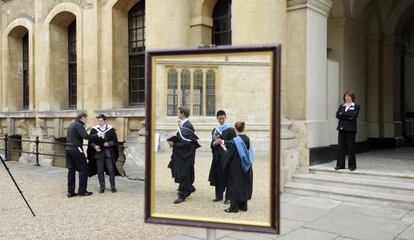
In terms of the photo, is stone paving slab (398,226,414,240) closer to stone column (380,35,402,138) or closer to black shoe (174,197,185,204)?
black shoe (174,197,185,204)

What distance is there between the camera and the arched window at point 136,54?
581 inches

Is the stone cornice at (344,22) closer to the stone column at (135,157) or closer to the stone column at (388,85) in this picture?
the stone column at (388,85)

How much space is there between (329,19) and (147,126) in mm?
9242

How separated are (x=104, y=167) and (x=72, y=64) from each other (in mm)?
8309

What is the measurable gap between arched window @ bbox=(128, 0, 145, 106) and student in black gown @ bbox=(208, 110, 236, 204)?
11172 millimetres

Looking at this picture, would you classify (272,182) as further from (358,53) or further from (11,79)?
(11,79)

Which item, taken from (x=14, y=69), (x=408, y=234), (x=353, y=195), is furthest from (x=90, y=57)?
(x=408, y=234)

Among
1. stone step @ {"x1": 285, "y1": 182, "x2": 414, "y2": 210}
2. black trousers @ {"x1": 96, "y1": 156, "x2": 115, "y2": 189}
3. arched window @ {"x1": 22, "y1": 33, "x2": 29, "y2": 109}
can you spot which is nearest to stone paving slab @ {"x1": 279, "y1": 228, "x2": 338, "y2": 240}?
stone step @ {"x1": 285, "y1": 182, "x2": 414, "y2": 210}

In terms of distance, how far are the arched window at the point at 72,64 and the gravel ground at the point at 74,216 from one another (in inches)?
264

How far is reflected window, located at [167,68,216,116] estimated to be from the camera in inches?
146

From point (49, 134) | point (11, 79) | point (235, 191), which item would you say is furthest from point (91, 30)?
point (235, 191)

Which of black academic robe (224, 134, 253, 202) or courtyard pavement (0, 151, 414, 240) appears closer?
black academic robe (224, 134, 253, 202)

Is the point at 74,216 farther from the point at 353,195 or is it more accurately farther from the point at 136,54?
the point at 136,54

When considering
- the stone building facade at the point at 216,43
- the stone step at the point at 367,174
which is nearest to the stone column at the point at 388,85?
the stone building facade at the point at 216,43
